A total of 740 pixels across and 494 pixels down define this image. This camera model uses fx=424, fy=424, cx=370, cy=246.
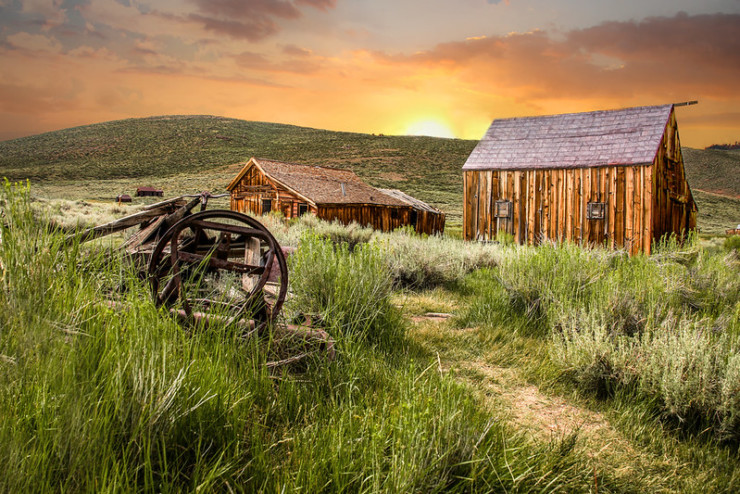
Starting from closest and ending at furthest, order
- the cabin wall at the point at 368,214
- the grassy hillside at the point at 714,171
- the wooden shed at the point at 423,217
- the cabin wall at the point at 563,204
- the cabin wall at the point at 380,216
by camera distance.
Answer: the cabin wall at the point at 563,204
the cabin wall at the point at 368,214
the cabin wall at the point at 380,216
the wooden shed at the point at 423,217
the grassy hillside at the point at 714,171

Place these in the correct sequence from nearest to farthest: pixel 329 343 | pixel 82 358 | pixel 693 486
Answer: pixel 82 358
pixel 693 486
pixel 329 343

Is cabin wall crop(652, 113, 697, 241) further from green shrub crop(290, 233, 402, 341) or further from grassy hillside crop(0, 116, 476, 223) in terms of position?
grassy hillside crop(0, 116, 476, 223)

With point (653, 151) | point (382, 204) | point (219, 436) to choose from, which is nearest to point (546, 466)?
point (219, 436)

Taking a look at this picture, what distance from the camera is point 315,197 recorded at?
21938 millimetres

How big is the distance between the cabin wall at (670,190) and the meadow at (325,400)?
11827mm

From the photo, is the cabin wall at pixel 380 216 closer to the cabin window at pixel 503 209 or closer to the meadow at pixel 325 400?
the cabin window at pixel 503 209

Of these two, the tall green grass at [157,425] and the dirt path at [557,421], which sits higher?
the tall green grass at [157,425]

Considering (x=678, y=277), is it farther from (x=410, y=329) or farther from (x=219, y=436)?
(x=219, y=436)

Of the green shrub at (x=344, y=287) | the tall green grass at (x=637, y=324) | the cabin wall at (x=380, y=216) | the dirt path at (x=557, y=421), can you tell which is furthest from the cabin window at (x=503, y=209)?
the dirt path at (x=557, y=421)

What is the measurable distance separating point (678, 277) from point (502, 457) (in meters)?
4.90

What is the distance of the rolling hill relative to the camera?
58.1 meters

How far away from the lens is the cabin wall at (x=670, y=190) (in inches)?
555

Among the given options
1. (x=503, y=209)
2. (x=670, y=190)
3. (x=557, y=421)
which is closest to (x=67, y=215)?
(x=503, y=209)

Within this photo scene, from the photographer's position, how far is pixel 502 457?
6.30 ft
